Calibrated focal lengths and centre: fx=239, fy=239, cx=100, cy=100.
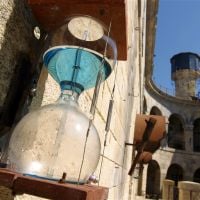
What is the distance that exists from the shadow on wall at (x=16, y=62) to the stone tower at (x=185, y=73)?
23158 mm

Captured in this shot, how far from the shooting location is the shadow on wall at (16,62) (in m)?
0.74

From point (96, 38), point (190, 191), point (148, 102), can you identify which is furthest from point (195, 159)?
point (96, 38)

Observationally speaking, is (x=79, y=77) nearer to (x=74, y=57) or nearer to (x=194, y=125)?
(x=74, y=57)

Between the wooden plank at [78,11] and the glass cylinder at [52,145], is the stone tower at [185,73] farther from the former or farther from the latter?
the glass cylinder at [52,145]

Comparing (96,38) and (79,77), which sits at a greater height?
(96,38)

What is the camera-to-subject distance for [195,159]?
1808 cm

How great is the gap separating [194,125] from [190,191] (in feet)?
53.4

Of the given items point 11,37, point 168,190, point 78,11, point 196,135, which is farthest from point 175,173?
point 11,37

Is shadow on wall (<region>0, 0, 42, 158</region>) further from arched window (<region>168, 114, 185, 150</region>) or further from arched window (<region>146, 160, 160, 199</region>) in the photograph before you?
arched window (<region>168, 114, 185, 150</region>)

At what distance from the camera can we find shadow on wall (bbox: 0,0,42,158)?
29.0 inches

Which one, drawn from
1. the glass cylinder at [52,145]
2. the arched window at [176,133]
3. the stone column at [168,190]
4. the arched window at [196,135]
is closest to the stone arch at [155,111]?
the arched window at [176,133]

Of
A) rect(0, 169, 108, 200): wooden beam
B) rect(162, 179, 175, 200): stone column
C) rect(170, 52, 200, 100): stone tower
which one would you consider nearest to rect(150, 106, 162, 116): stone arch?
rect(170, 52, 200, 100): stone tower

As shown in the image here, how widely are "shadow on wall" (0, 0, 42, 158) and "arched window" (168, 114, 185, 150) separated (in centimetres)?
2003

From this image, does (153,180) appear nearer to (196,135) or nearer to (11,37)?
(196,135)
